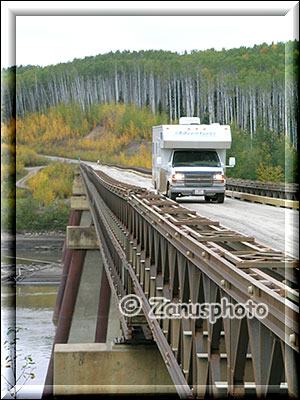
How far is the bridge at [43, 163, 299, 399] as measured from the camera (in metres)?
4.58

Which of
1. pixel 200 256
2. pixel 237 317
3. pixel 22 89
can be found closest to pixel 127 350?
pixel 200 256

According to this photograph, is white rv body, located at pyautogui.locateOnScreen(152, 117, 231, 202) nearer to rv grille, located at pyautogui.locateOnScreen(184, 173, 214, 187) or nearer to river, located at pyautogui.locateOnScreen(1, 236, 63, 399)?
rv grille, located at pyautogui.locateOnScreen(184, 173, 214, 187)

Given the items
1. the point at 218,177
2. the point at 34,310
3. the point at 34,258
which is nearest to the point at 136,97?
the point at 34,258

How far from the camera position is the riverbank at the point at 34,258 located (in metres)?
67.9

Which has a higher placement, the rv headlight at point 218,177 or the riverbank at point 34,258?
the rv headlight at point 218,177

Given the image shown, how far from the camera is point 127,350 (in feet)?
46.9

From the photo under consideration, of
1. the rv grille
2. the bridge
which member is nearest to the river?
the bridge

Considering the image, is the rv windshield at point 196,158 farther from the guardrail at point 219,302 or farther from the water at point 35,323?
the guardrail at point 219,302

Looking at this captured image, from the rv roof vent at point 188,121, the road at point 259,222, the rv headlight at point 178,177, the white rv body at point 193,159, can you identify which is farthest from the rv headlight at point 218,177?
the rv roof vent at point 188,121

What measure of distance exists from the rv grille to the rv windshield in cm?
55

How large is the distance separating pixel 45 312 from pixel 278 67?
2745 inches

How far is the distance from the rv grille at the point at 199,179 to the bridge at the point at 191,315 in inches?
149

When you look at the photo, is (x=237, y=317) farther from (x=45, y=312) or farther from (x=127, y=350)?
(x=45, y=312)

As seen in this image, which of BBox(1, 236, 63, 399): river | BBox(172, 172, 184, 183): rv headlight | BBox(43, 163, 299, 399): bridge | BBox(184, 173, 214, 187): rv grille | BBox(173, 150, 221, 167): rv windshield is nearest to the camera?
BBox(43, 163, 299, 399): bridge
